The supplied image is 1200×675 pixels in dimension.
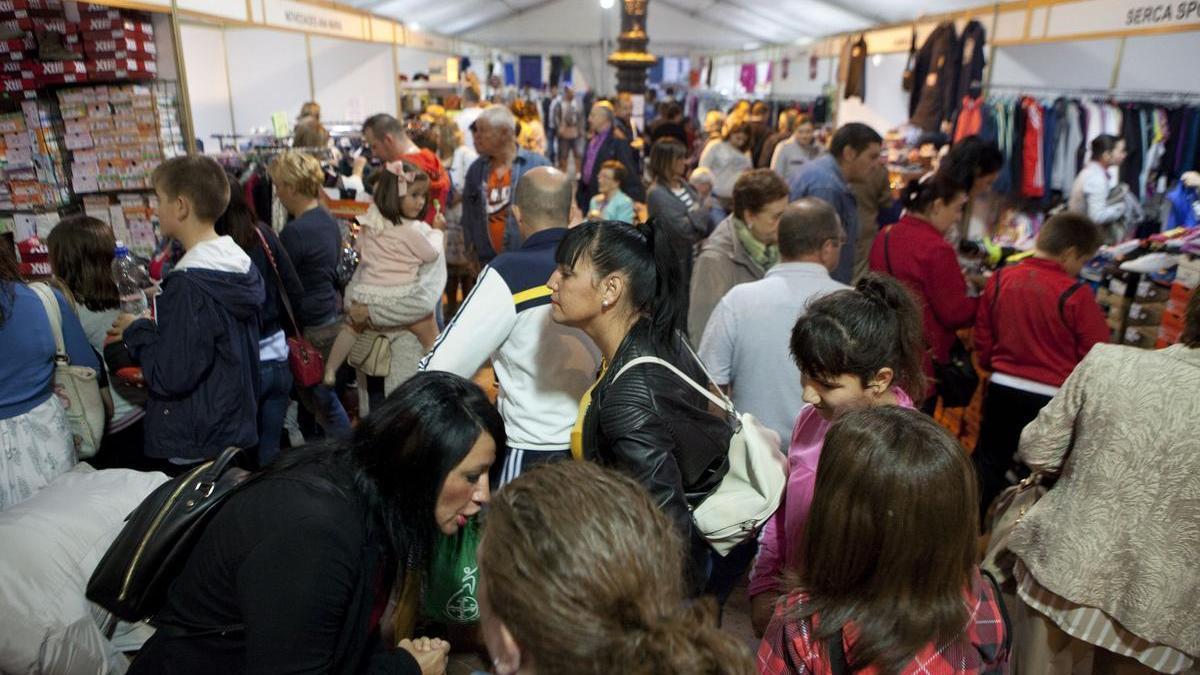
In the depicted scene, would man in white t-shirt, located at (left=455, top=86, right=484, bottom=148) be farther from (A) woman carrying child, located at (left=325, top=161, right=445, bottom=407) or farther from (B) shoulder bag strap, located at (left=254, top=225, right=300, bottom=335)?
(B) shoulder bag strap, located at (left=254, top=225, right=300, bottom=335)

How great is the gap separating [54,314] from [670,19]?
19.4 metres

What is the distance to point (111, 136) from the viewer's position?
12.2 feet

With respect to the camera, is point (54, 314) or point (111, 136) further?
point (111, 136)

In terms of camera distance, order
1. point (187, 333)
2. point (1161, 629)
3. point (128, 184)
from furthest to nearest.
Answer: point (128, 184) → point (187, 333) → point (1161, 629)

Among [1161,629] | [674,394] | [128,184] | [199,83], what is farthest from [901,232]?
[199,83]

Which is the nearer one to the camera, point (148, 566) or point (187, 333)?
point (148, 566)

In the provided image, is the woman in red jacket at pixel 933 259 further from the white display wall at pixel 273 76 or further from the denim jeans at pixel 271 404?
the white display wall at pixel 273 76

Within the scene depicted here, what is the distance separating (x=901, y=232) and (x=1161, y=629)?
1.76 meters

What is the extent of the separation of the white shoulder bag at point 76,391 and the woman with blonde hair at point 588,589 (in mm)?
2127

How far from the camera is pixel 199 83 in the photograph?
258 inches

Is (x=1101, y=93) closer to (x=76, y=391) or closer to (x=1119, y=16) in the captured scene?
(x=1119, y=16)

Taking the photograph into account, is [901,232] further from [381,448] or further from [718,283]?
[381,448]

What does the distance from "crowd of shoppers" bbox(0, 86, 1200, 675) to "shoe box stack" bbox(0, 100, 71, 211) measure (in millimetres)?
1312

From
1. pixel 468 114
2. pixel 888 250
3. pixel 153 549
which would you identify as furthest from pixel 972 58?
pixel 153 549
